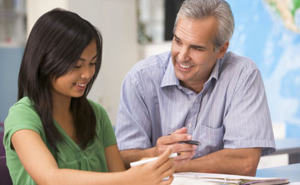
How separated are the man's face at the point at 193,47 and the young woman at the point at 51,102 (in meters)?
0.56

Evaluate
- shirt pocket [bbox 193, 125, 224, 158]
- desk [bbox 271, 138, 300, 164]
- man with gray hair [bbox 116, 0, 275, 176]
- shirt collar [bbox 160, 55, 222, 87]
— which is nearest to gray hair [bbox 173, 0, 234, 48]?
man with gray hair [bbox 116, 0, 275, 176]

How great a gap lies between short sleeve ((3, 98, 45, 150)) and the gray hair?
91cm

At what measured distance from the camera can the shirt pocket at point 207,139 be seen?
2.04m

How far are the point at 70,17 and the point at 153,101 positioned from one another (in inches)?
31.6

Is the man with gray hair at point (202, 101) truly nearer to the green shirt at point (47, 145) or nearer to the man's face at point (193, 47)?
the man's face at point (193, 47)

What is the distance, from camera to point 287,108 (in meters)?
3.90

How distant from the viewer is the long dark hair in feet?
4.59

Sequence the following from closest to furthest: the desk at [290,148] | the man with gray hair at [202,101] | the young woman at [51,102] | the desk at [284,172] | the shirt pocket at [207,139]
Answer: the young woman at [51,102] < the desk at [284,172] < the man with gray hair at [202,101] < the shirt pocket at [207,139] < the desk at [290,148]

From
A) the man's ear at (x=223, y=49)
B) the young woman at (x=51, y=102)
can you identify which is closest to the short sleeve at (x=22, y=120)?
the young woman at (x=51, y=102)

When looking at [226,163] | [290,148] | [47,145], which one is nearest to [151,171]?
[47,145]

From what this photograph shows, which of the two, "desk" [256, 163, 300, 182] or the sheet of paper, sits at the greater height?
the sheet of paper

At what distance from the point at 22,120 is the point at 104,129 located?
412mm

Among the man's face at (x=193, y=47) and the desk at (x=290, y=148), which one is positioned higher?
the man's face at (x=193, y=47)

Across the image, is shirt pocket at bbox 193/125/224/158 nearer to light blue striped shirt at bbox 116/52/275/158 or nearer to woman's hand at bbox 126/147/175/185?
light blue striped shirt at bbox 116/52/275/158
